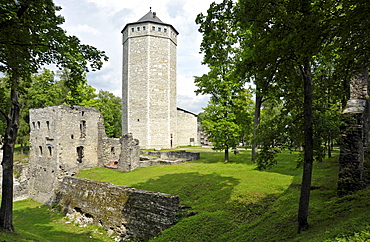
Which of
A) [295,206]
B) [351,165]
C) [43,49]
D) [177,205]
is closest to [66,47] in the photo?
[43,49]

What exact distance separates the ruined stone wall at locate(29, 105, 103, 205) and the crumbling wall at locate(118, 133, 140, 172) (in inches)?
163

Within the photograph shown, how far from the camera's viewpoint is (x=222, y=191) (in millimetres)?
11156

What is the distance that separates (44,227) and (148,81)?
26055mm

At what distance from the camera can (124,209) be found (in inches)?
437

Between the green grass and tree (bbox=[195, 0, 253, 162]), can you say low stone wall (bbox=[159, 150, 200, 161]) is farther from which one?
the green grass

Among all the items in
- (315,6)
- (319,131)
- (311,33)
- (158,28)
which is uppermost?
(158,28)

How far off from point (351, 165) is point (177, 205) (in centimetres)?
651

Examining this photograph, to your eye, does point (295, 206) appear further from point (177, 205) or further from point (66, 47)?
point (66, 47)

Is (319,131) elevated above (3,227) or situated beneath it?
elevated above

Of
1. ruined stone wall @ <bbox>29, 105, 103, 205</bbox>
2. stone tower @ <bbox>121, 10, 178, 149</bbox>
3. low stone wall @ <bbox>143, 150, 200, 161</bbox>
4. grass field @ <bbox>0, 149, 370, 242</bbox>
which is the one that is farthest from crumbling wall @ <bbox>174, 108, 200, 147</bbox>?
grass field @ <bbox>0, 149, 370, 242</bbox>

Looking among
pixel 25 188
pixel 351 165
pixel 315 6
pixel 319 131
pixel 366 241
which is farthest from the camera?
pixel 25 188

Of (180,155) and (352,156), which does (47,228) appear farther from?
(180,155)

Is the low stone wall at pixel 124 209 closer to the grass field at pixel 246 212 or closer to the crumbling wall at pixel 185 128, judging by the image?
the grass field at pixel 246 212

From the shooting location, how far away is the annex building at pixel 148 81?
36.2 m
